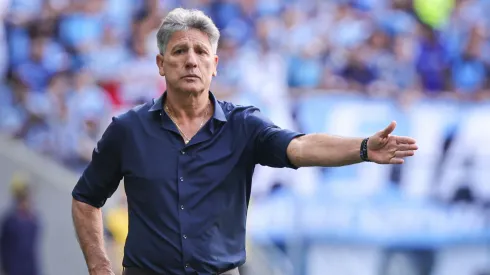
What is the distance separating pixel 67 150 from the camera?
47.8 feet

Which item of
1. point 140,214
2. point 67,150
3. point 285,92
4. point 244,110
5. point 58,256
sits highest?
point 285,92

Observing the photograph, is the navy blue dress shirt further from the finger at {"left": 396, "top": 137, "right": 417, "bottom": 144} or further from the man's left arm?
the finger at {"left": 396, "top": 137, "right": 417, "bottom": 144}

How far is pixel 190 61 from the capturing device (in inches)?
207

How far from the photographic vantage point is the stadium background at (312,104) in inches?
576

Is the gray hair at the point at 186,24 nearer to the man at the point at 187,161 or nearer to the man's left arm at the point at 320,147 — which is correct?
the man at the point at 187,161

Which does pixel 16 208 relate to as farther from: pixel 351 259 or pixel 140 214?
pixel 140 214

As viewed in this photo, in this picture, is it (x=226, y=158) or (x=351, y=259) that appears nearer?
(x=226, y=158)

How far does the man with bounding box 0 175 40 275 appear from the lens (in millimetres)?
13789

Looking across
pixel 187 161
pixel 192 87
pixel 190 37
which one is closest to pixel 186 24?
pixel 190 37

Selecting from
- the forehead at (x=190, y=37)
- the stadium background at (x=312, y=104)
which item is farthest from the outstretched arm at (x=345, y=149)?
the stadium background at (x=312, y=104)

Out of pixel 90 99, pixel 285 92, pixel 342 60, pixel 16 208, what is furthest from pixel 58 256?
pixel 342 60

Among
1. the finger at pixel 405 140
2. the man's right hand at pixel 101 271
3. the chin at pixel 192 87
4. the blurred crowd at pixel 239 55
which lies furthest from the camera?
the blurred crowd at pixel 239 55

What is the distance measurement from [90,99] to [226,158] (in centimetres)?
969

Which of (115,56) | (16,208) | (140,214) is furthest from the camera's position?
(115,56)
